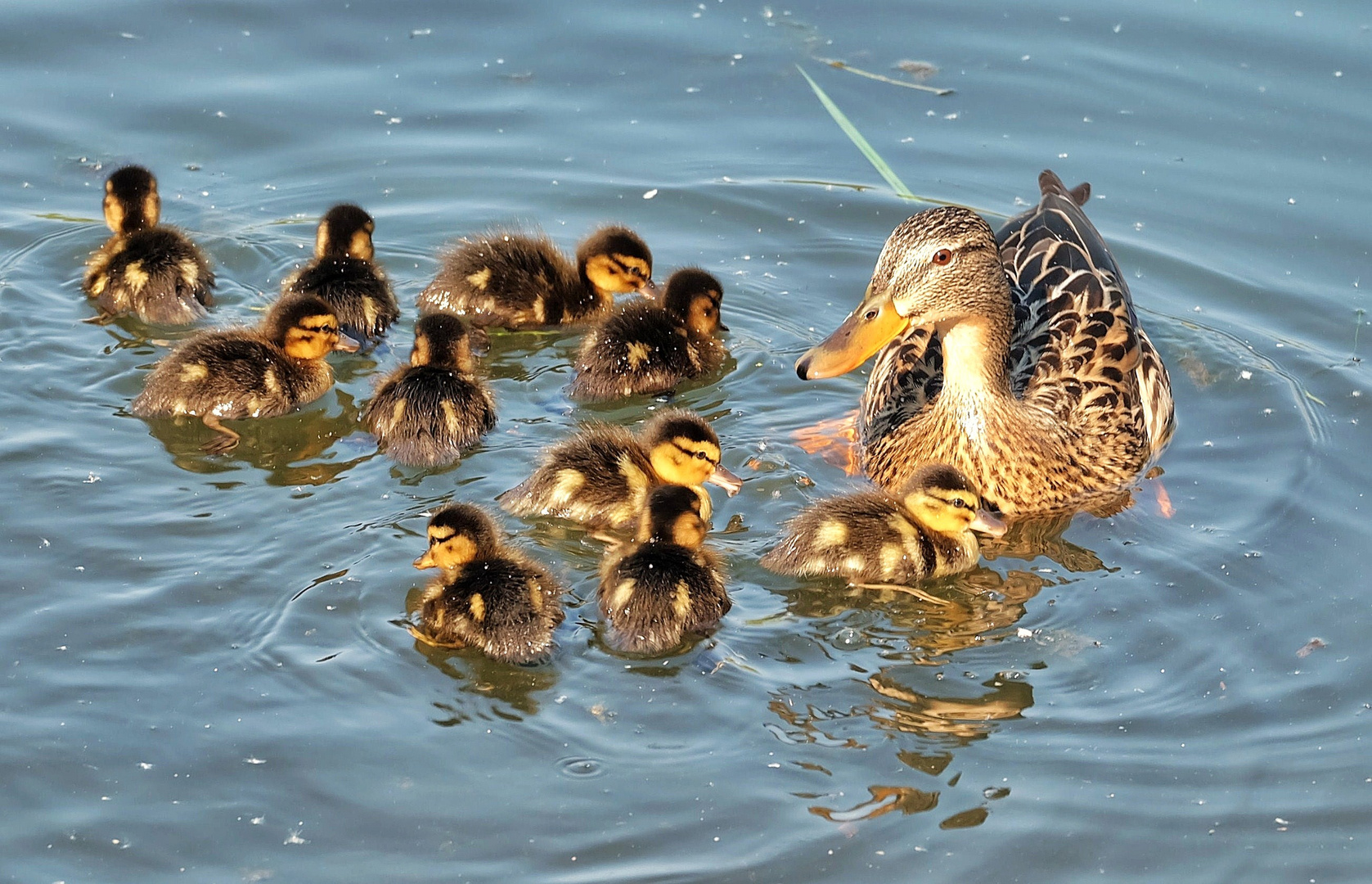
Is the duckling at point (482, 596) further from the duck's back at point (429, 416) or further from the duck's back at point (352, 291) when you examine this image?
the duck's back at point (352, 291)

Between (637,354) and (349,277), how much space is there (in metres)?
1.13

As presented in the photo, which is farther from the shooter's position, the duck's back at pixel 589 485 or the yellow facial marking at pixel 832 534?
the duck's back at pixel 589 485

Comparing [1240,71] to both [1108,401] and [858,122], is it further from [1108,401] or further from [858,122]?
[1108,401]

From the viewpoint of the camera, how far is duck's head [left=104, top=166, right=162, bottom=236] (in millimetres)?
6164

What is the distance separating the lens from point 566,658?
432cm

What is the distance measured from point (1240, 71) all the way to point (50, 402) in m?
5.58

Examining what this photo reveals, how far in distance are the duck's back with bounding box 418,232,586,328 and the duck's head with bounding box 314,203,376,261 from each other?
1.06 feet

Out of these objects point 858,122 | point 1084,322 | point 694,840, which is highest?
point 858,122

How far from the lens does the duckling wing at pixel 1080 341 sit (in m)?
5.47

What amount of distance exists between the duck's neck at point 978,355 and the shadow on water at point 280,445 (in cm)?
189

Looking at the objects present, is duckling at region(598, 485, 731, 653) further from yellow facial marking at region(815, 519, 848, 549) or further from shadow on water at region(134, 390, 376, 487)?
shadow on water at region(134, 390, 376, 487)

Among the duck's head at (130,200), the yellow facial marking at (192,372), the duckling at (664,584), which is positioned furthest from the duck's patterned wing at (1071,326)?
the duck's head at (130,200)

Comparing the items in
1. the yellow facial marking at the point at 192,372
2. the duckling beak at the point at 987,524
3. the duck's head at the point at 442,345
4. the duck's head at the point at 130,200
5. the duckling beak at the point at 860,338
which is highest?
the duck's head at the point at 130,200

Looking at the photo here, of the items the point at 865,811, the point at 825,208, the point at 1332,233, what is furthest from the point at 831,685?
the point at 1332,233
